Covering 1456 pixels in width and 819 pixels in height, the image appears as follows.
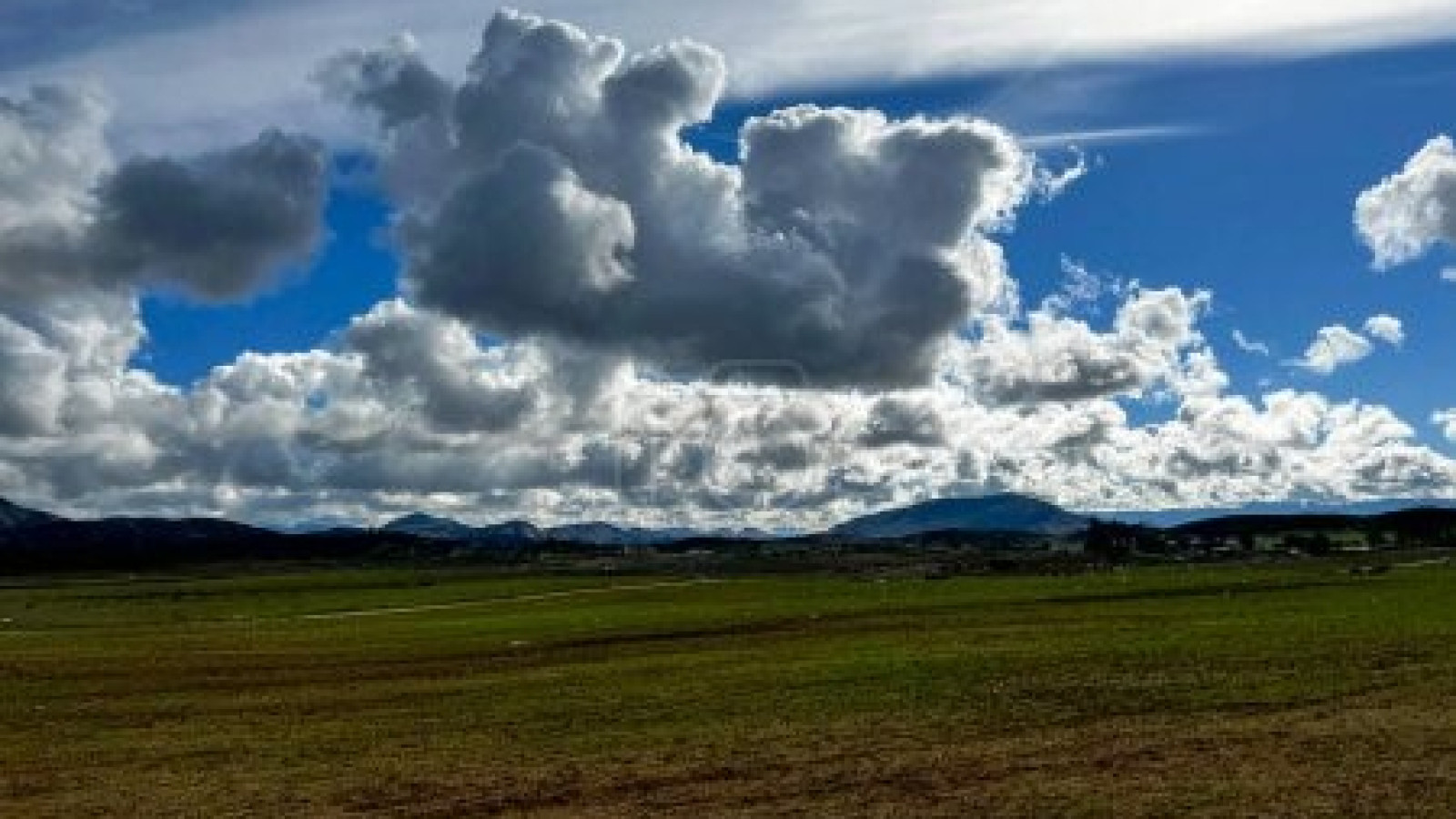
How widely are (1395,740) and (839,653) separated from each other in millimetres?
36483

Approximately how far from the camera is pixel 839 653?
69.4 m

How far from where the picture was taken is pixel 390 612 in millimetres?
161250

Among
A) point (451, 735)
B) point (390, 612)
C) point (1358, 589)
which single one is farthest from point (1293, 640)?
point (390, 612)

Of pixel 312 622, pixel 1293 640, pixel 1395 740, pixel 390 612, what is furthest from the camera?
pixel 390 612

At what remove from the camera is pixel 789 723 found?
4434 centimetres

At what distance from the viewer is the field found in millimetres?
32188

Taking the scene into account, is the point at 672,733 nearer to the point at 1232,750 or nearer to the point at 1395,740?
the point at 1232,750

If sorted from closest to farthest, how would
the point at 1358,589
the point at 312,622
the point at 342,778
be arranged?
the point at 342,778
the point at 1358,589
the point at 312,622

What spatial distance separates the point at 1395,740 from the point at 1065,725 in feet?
28.5

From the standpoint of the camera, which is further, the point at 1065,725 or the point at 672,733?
the point at 672,733

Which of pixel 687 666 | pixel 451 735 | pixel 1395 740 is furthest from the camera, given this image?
pixel 687 666

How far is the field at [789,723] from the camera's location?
32188mm

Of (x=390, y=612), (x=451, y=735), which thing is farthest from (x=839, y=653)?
(x=390, y=612)

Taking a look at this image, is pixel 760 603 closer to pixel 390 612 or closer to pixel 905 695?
pixel 390 612
